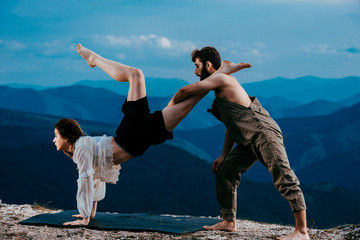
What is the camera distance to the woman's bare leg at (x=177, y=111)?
5027 mm

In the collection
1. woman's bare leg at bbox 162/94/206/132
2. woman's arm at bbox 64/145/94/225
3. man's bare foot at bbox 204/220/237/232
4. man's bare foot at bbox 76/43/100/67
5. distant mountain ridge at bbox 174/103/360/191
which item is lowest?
man's bare foot at bbox 204/220/237/232

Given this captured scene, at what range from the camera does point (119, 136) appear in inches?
207

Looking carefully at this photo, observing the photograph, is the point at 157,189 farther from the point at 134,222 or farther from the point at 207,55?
the point at 207,55

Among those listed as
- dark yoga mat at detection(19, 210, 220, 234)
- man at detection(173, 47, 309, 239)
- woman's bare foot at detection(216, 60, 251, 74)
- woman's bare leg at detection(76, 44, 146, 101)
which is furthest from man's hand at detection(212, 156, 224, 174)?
woman's bare leg at detection(76, 44, 146, 101)

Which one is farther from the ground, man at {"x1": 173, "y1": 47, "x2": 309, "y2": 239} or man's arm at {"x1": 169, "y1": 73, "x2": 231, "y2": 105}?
man's arm at {"x1": 169, "y1": 73, "x2": 231, "y2": 105}

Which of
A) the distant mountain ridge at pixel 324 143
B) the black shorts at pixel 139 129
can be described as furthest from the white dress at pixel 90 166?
the distant mountain ridge at pixel 324 143

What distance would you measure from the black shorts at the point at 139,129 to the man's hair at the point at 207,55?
82 cm

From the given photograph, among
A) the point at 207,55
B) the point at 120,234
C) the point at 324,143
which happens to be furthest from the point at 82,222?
the point at 324,143

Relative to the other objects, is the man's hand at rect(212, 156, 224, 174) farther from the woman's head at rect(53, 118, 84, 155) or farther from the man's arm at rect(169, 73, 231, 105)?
the woman's head at rect(53, 118, 84, 155)

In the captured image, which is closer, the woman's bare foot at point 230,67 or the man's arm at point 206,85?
the man's arm at point 206,85

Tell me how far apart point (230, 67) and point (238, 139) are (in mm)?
866

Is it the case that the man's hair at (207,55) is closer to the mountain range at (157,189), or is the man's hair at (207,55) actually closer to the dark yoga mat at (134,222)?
the dark yoga mat at (134,222)

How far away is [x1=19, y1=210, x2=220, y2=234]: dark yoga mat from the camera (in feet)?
17.5

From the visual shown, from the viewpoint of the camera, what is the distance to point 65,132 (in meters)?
5.07
